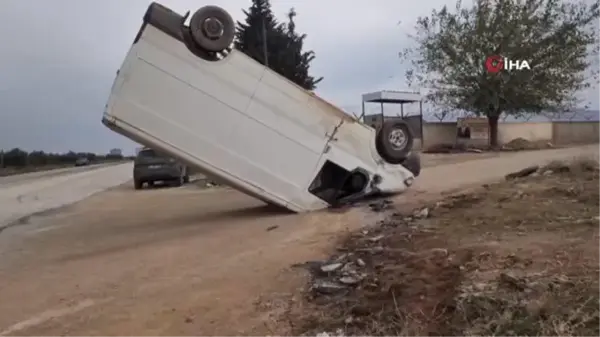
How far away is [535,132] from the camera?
36.1 metres

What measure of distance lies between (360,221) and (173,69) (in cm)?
389

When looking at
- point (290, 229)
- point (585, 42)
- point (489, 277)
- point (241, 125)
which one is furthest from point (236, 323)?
point (585, 42)

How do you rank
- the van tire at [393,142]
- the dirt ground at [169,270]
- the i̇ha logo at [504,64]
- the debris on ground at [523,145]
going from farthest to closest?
the i̇ha logo at [504,64] → the debris on ground at [523,145] → the van tire at [393,142] → the dirt ground at [169,270]

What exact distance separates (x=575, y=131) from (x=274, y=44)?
56.2 ft

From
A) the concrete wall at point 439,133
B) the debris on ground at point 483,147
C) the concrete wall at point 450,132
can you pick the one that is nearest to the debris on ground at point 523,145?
the debris on ground at point 483,147

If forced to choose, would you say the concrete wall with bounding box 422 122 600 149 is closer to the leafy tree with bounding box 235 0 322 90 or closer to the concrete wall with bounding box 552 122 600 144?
the concrete wall with bounding box 552 122 600 144

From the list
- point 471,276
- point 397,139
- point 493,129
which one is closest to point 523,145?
point 493,129

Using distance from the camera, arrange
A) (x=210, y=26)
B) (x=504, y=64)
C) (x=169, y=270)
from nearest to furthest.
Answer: (x=169, y=270) → (x=210, y=26) → (x=504, y=64)

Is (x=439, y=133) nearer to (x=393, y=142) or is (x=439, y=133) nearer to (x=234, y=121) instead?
(x=393, y=142)

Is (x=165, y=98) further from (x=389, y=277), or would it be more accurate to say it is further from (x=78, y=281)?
(x=389, y=277)

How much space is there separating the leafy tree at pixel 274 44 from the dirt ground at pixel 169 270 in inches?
868

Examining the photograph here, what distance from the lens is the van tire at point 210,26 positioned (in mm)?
10797

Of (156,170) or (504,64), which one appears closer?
(156,170)

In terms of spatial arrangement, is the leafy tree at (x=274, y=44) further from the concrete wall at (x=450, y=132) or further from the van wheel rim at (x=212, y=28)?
the van wheel rim at (x=212, y=28)
